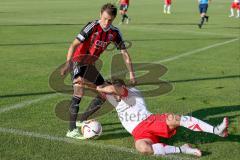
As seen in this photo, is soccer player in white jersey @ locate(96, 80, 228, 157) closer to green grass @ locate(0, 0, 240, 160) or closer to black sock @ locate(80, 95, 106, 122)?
green grass @ locate(0, 0, 240, 160)

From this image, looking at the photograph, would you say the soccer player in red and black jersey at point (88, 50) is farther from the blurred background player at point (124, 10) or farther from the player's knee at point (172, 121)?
the blurred background player at point (124, 10)

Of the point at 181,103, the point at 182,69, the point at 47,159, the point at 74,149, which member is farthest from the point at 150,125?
the point at 182,69

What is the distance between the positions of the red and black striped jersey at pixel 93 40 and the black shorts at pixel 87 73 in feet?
0.25

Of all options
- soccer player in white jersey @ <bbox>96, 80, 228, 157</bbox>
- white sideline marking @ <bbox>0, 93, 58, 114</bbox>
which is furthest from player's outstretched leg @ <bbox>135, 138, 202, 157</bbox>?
white sideline marking @ <bbox>0, 93, 58, 114</bbox>

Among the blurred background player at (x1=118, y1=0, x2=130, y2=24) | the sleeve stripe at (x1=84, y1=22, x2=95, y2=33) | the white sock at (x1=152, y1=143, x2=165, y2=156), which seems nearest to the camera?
the white sock at (x1=152, y1=143, x2=165, y2=156)

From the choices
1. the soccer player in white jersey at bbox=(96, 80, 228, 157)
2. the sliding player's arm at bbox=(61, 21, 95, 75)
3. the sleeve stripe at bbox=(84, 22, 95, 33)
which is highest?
the sleeve stripe at bbox=(84, 22, 95, 33)

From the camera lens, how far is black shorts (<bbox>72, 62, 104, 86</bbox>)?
6484 mm

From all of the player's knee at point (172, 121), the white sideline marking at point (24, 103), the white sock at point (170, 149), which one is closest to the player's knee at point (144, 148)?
the white sock at point (170, 149)

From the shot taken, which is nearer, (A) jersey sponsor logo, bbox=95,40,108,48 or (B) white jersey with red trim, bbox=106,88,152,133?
(B) white jersey with red trim, bbox=106,88,152,133

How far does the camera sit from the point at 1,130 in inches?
251

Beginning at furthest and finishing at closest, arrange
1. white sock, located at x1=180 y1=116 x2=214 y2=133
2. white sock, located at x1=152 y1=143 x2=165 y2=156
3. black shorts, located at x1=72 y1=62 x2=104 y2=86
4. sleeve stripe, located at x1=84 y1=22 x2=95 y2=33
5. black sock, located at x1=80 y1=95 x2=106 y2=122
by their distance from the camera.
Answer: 1. black sock, located at x1=80 y1=95 x2=106 y2=122
2. black shorts, located at x1=72 y1=62 x2=104 y2=86
3. sleeve stripe, located at x1=84 y1=22 x2=95 y2=33
4. white sock, located at x1=180 y1=116 x2=214 y2=133
5. white sock, located at x1=152 y1=143 x2=165 y2=156

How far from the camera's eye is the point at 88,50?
261 inches

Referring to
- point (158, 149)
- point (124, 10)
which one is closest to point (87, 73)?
point (158, 149)

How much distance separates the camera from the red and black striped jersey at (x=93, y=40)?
6.40 metres
